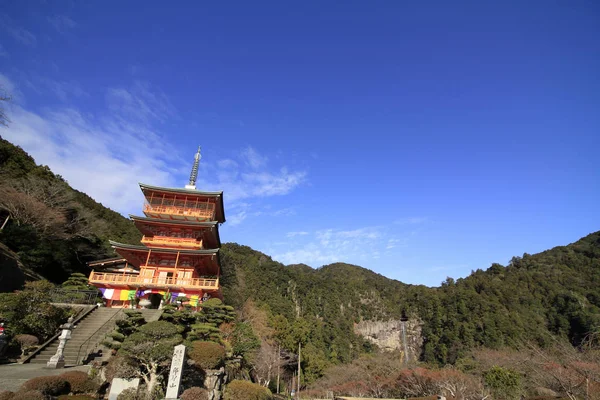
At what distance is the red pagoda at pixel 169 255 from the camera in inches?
796

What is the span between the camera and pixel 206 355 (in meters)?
11.2

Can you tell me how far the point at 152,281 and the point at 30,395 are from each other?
13962mm

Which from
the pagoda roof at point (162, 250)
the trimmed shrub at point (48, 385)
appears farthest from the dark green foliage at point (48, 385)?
the pagoda roof at point (162, 250)

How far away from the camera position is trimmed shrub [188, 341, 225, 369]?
1109 centimetres

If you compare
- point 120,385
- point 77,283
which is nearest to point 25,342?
point 120,385

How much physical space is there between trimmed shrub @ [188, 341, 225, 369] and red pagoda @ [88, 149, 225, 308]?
7.87 meters

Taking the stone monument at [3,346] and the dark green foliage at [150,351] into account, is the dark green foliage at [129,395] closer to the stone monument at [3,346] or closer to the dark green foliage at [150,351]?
the dark green foliage at [150,351]

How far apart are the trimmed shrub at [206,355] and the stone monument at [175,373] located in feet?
6.77

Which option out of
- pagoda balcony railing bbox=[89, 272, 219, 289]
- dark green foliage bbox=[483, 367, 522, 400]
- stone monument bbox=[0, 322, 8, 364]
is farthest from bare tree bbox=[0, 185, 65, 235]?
dark green foliage bbox=[483, 367, 522, 400]

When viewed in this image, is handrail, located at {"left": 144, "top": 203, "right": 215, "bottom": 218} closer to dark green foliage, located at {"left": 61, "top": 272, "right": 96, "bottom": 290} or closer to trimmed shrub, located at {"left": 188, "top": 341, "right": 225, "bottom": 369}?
dark green foliage, located at {"left": 61, "top": 272, "right": 96, "bottom": 290}

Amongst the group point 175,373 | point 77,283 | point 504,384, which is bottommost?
point 504,384

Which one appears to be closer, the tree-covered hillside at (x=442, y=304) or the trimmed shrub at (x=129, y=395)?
the trimmed shrub at (x=129, y=395)

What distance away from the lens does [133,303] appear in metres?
19.0

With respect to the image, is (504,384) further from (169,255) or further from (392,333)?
(392,333)
